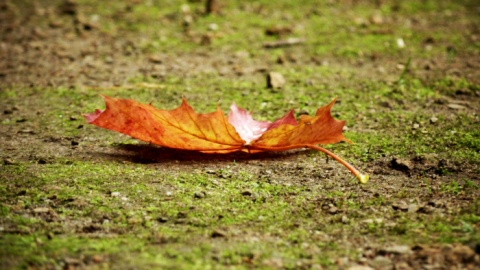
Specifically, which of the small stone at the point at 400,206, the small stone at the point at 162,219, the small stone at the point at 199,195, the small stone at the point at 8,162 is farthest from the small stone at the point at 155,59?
the small stone at the point at 400,206

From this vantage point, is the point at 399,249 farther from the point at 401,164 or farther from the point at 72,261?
the point at 72,261

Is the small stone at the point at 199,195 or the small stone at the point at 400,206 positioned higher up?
the small stone at the point at 400,206

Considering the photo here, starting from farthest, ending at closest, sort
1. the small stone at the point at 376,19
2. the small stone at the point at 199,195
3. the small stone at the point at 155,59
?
the small stone at the point at 376,19
the small stone at the point at 155,59
the small stone at the point at 199,195

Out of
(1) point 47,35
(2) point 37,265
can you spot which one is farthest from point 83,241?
(1) point 47,35

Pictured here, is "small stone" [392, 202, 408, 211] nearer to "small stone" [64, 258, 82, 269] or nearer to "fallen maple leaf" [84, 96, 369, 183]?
"fallen maple leaf" [84, 96, 369, 183]

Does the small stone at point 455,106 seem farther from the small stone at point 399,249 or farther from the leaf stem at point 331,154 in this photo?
the small stone at point 399,249

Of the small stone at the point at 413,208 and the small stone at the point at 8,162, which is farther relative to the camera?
the small stone at the point at 8,162

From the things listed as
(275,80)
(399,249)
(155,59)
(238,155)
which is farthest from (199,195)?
(155,59)
